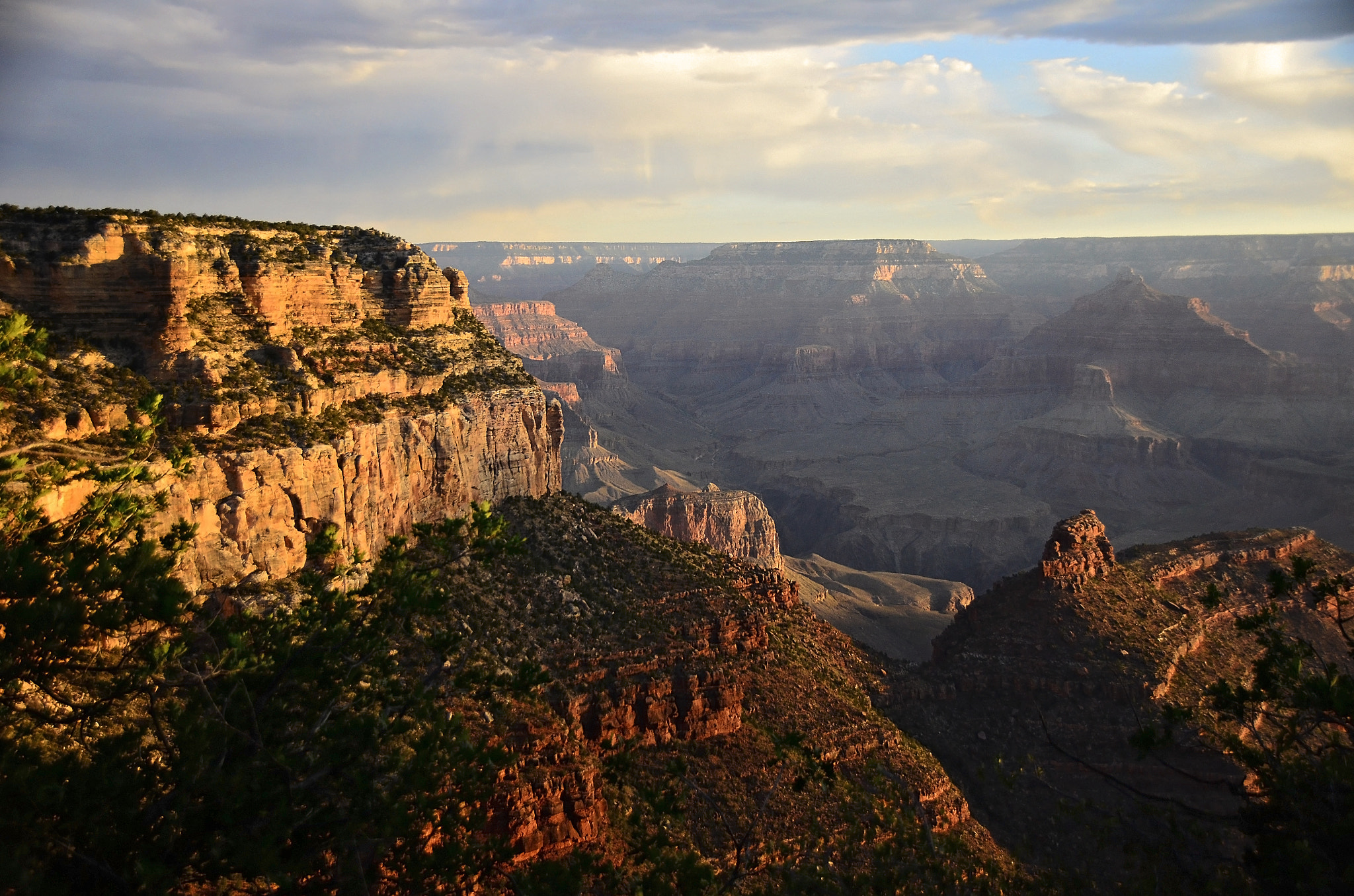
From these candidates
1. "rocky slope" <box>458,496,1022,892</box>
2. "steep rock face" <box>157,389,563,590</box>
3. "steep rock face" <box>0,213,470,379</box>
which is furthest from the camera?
"steep rock face" <box>0,213,470,379</box>

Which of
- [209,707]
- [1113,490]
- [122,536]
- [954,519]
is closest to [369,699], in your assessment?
[209,707]

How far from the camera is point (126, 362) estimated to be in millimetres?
30094

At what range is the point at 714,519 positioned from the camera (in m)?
117

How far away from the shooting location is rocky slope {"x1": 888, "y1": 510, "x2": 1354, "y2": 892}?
4244 cm

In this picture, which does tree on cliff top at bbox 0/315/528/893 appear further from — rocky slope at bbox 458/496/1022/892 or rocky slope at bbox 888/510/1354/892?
rocky slope at bbox 888/510/1354/892

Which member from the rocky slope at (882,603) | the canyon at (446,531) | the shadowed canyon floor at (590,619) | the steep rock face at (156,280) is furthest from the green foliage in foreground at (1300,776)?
the rocky slope at (882,603)

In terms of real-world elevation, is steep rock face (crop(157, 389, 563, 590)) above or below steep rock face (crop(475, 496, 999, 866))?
above

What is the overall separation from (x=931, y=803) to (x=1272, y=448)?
6565 inches

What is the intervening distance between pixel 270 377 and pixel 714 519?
286 ft

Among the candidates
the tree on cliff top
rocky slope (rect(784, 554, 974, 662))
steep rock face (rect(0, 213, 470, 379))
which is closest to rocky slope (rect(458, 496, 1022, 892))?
the tree on cliff top

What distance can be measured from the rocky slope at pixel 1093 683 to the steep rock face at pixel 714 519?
5536 centimetres

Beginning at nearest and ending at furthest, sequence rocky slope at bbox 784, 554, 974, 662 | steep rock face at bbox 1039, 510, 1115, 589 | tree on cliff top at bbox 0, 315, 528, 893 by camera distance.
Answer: tree on cliff top at bbox 0, 315, 528, 893 < steep rock face at bbox 1039, 510, 1115, 589 < rocky slope at bbox 784, 554, 974, 662

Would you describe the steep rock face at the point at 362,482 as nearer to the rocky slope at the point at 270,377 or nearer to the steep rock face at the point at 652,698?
the rocky slope at the point at 270,377

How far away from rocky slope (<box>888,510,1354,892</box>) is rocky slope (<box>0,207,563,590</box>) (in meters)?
26.9
